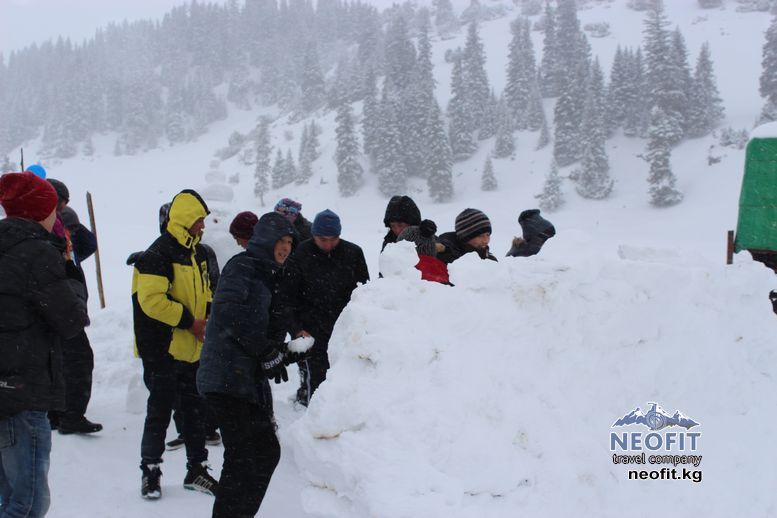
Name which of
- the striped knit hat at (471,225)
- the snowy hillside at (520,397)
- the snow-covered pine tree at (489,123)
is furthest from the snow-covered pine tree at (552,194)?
the snowy hillside at (520,397)

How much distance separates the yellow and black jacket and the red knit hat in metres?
1.07

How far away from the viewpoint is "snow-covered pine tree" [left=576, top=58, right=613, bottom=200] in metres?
37.9

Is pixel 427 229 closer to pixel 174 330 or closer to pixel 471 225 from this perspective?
pixel 471 225

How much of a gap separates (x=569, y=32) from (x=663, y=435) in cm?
6299

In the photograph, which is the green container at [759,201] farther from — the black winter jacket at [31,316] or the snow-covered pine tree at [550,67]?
the snow-covered pine tree at [550,67]

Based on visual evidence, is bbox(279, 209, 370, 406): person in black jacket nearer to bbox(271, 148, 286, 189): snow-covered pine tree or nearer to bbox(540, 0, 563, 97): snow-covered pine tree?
bbox(271, 148, 286, 189): snow-covered pine tree

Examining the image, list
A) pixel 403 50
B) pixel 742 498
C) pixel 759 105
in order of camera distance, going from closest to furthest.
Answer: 1. pixel 742 498
2. pixel 759 105
3. pixel 403 50

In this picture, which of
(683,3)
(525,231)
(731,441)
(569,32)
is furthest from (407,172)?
(683,3)

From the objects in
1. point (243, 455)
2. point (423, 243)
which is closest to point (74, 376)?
point (243, 455)

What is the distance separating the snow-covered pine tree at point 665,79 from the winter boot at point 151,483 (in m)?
42.0

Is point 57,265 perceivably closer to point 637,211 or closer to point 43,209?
point 43,209

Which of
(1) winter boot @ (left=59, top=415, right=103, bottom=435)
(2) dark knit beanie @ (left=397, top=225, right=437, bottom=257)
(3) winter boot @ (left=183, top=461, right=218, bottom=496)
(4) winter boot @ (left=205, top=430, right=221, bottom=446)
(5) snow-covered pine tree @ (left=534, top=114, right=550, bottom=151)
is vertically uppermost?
(2) dark knit beanie @ (left=397, top=225, right=437, bottom=257)

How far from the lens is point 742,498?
9.11ft

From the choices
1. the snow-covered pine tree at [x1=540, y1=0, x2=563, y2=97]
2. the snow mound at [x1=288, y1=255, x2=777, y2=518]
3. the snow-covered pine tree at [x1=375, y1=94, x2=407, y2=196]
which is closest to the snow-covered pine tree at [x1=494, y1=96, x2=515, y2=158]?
the snow-covered pine tree at [x1=375, y1=94, x2=407, y2=196]
